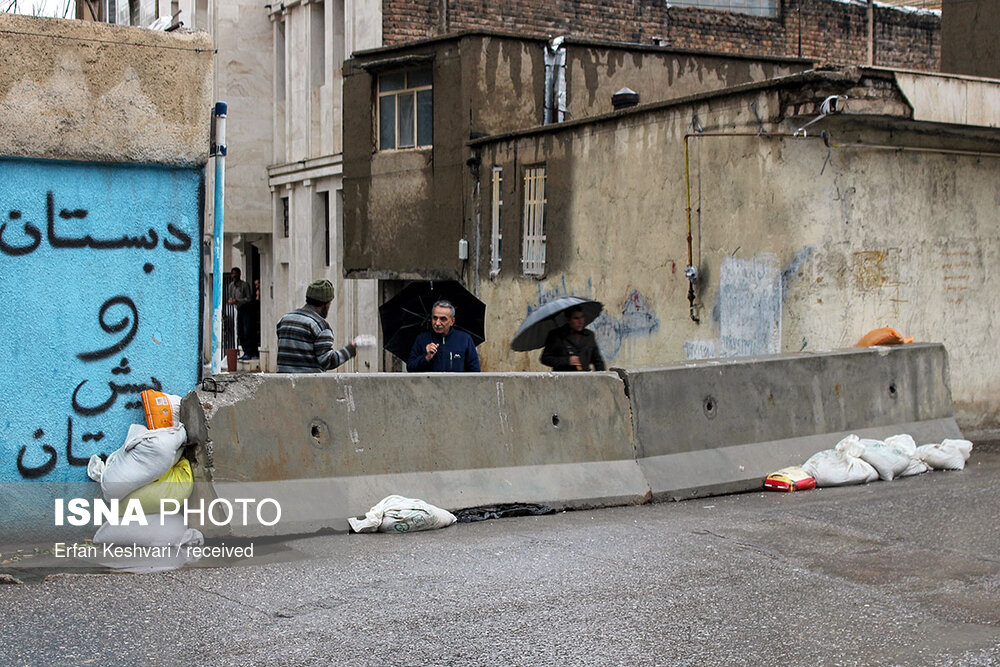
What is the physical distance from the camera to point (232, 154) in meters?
33.2

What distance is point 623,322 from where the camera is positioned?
17062 millimetres

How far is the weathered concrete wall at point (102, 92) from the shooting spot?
7.44 meters

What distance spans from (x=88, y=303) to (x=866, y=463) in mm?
6512

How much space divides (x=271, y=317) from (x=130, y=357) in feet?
88.8

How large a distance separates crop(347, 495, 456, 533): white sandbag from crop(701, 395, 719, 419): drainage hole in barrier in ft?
9.07

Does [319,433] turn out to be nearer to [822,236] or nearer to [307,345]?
[307,345]

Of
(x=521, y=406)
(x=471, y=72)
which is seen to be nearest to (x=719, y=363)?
(x=521, y=406)

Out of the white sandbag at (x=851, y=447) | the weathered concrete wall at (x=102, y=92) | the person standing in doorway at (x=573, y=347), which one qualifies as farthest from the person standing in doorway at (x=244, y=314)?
the weathered concrete wall at (x=102, y=92)

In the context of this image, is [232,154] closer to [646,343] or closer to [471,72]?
[471,72]

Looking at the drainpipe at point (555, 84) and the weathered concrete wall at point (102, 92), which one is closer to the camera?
the weathered concrete wall at point (102, 92)

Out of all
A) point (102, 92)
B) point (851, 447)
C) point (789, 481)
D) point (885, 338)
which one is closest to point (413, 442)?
point (102, 92)

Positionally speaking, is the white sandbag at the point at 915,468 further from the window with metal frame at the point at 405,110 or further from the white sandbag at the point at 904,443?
the window with metal frame at the point at 405,110

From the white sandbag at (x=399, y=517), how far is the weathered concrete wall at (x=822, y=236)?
7.12 metres

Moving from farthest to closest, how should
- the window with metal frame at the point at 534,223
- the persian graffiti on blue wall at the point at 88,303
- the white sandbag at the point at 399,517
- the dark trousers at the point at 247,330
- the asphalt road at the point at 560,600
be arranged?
the dark trousers at the point at 247,330 < the window with metal frame at the point at 534,223 < the white sandbag at the point at 399,517 < the persian graffiti on blue wall at the point at 88,303 < the asphalt road at the point at 560,600
